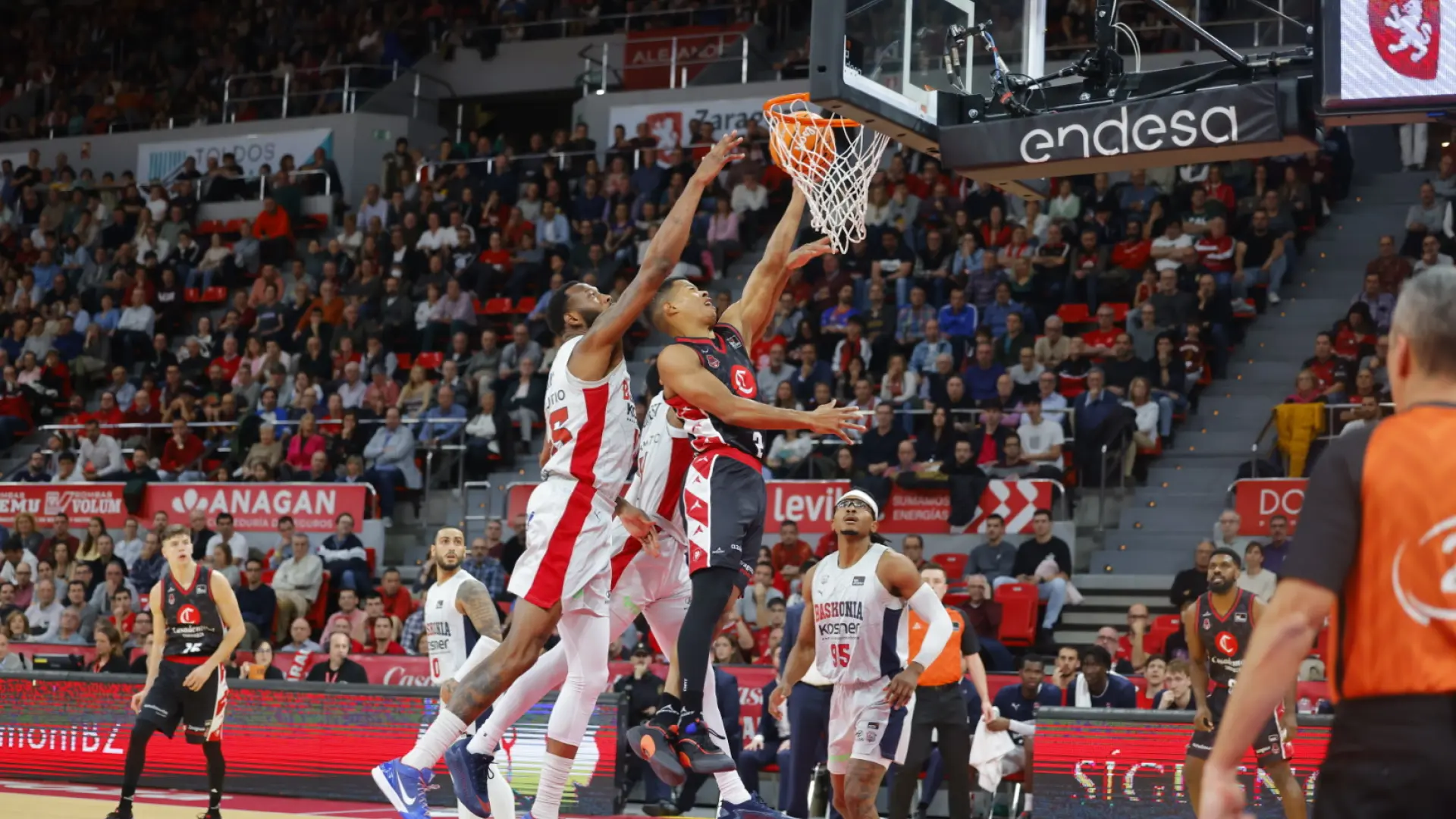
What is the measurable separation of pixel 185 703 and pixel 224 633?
0.52m

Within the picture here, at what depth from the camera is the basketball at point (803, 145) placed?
8609mm

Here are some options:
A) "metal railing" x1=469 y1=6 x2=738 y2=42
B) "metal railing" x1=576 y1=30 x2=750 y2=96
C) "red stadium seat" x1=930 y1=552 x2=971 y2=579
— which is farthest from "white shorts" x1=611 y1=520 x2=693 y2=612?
"metal railing" x1=469 y1=6 x2=738 y2=42

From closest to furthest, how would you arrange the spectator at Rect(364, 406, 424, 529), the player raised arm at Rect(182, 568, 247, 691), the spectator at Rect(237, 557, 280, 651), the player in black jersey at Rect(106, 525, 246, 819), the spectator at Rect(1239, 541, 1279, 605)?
the player raised arm at Rect(182, 568, 247, 691), the player in black jersey at Rect(106, 525, 246, 819), the spectator at Rect(1239, 541, 1279, 605), the spectator at Rect(237, 557, 280, 651), the spectator at Rect(364, 406, 424, 529)

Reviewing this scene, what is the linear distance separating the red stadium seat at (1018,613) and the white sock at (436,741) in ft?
27.5

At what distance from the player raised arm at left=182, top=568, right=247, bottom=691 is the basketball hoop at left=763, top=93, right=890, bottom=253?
4.82m

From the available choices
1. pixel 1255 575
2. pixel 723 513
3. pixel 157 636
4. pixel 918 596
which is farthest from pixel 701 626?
pixel 1255 575

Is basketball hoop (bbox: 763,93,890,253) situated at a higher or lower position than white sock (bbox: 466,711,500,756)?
higher

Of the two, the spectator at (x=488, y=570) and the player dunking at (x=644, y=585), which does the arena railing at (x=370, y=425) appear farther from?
the player dunking at (x=644, y=585)

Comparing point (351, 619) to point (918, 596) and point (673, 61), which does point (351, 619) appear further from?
point (673, 61)

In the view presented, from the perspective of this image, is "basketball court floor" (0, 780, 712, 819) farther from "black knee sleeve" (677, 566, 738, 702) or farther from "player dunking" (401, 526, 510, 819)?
"black knee sleeve" (677, 566, 738, 702)

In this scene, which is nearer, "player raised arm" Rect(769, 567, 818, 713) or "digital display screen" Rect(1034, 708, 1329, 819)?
"player raised arm" Rect(769, 567, 818, 713)

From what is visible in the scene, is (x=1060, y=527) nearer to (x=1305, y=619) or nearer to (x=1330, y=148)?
(x=1330, y=148)

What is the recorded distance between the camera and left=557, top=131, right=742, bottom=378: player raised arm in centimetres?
652

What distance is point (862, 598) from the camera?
8938mm
